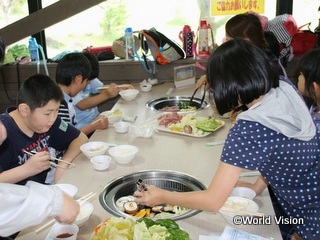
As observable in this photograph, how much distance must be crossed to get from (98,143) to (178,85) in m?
1.62

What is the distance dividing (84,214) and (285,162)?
2.73 feet

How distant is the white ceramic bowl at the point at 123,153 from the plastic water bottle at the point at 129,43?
2051 millimetres

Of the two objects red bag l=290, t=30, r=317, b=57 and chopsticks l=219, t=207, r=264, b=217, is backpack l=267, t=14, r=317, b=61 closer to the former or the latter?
red bag l=290, t=30, r=317, b=57

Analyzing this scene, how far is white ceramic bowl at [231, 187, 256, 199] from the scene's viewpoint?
1594 mm

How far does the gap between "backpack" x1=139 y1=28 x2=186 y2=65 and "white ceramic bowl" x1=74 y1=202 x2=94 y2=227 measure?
8.28 feet

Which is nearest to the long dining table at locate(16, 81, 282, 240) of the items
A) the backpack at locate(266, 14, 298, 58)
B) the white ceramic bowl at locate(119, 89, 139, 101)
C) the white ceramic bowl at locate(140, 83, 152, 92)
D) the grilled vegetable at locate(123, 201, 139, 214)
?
the grilled vegetable at locate(123, 201, 139, 214)

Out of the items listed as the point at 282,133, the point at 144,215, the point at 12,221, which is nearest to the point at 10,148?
the point at 144,215

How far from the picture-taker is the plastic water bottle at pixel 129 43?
3.90 m

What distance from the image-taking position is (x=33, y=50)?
4.18 m

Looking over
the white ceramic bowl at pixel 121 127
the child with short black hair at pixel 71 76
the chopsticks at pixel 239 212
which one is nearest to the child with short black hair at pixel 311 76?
the chopsticks at pixel 239 212

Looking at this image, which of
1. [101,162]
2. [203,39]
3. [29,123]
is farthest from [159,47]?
[101,162]

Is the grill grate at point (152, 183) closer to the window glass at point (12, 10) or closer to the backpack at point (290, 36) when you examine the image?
the backpack at point (290, 36)

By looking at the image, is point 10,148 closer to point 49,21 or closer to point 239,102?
point 239,102

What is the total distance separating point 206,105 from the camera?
3.08m
